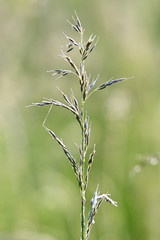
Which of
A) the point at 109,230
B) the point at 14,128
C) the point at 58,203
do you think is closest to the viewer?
the point at 109,230

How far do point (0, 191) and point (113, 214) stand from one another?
30.2 inches

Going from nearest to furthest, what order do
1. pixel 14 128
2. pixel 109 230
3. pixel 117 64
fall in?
pixel 109 230
pixel 14 128
pixel 117 64

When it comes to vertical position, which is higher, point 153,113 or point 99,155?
point 153,113

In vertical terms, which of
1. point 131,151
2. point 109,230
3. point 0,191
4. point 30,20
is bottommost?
point 109,230

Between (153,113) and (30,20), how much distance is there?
1811 mm

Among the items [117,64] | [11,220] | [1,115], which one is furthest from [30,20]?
[11,220]

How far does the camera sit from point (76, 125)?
372 centimetres

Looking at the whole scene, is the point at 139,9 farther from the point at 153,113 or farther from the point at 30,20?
the point at 153,113

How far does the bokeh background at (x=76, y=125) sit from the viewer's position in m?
2.96

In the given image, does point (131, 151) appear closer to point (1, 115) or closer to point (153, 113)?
point (153, 113)

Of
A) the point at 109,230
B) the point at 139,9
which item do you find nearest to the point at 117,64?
the point at 139,9

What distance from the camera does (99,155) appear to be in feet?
12.1

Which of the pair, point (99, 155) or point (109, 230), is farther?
point (99, 155)

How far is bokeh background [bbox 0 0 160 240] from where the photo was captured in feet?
9.71
